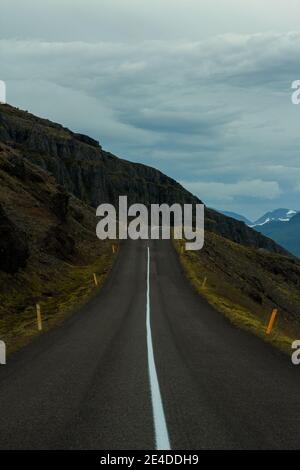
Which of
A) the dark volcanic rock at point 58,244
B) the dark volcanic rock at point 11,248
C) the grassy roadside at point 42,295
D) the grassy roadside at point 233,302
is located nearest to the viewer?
the grassy roadside at point 233,302

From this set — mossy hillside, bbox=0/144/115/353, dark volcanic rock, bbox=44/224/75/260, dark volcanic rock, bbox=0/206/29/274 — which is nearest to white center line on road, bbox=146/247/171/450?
mossy hillside, bbox=0/144/115/353

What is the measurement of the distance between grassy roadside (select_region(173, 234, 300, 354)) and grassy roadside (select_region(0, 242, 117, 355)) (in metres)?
8.07

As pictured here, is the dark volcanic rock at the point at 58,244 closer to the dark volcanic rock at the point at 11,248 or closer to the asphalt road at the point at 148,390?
the dark volcanic rock at the point at 11,248

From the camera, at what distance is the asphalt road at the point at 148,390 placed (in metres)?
7.31

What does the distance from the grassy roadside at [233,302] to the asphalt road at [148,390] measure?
56.4 inches

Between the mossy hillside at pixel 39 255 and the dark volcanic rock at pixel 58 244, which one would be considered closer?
the mossy hillside at pixel 39 255

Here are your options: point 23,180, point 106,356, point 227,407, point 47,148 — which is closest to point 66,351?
point 106,356

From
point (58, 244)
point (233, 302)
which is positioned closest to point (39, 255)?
point (58, 244)

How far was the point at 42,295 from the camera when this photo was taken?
3484 centimetres

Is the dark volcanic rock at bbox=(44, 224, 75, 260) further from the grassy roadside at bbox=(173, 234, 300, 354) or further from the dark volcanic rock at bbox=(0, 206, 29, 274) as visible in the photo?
the grassy roadside at bbox=(173, 234, 300, 354)

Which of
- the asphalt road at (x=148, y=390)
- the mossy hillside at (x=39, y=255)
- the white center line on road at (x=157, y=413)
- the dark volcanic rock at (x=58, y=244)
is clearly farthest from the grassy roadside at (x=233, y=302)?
the dark volcanic rock at (x=58, y=244)

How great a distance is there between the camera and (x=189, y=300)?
30516mm
